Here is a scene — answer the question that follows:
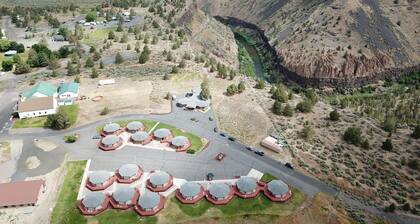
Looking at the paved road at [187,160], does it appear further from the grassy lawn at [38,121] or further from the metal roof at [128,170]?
the grassy lawn at [38,121]

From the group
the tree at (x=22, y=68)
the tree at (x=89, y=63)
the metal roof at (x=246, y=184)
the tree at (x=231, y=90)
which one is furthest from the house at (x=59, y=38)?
the metal roof at (x=246, y=184)

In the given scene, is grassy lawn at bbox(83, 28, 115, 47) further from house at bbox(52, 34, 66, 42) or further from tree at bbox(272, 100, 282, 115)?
tree at bbox(272, 100, 282, 115)

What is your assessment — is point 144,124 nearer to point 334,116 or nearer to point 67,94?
point 67,94

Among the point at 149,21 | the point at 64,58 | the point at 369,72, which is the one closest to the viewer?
the point at 64,58

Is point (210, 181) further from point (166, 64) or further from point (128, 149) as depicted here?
point (166, 64)

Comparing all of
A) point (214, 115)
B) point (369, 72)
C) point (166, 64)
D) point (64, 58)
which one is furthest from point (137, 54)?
point (369, 72)

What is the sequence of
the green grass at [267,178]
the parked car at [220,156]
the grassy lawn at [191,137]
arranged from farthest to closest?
1. the grassy lawn at [191,137]
2. the parked car at [220,156]
3. the green grass at [267,178]
